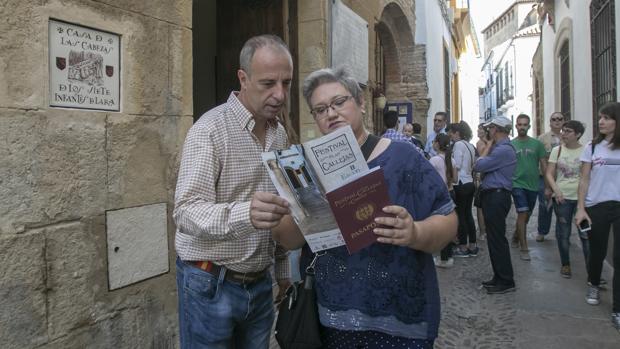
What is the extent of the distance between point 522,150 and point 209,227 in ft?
17.8

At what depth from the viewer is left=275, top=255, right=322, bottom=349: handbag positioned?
5.43 feet

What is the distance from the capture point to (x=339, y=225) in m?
1.35

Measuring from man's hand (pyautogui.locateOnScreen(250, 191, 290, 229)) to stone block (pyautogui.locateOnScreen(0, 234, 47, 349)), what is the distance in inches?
53.2

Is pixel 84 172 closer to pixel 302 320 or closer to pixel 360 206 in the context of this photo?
pixel 302 320

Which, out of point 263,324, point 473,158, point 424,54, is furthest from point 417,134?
point 263,324

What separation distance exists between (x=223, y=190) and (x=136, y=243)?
3.95ft

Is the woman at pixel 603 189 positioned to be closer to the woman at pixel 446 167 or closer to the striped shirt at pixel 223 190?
the woman at pixel 446 167

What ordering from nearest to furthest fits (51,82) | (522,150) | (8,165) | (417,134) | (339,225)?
(339,225) → (8,165) → (51,82) → (522,150) → (417,134)

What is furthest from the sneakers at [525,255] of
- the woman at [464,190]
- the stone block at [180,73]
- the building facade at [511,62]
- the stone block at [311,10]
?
the building facade at [511,62]

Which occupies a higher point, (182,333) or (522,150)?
(522,150)

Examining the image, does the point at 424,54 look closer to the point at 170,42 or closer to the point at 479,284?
the point at 479,284

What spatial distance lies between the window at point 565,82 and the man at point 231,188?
10332 mm

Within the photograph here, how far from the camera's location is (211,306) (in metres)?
1.79

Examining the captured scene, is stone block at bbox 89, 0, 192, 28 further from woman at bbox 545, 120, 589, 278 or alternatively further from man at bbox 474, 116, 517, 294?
woman at bbox 545, 120, 589, 278
